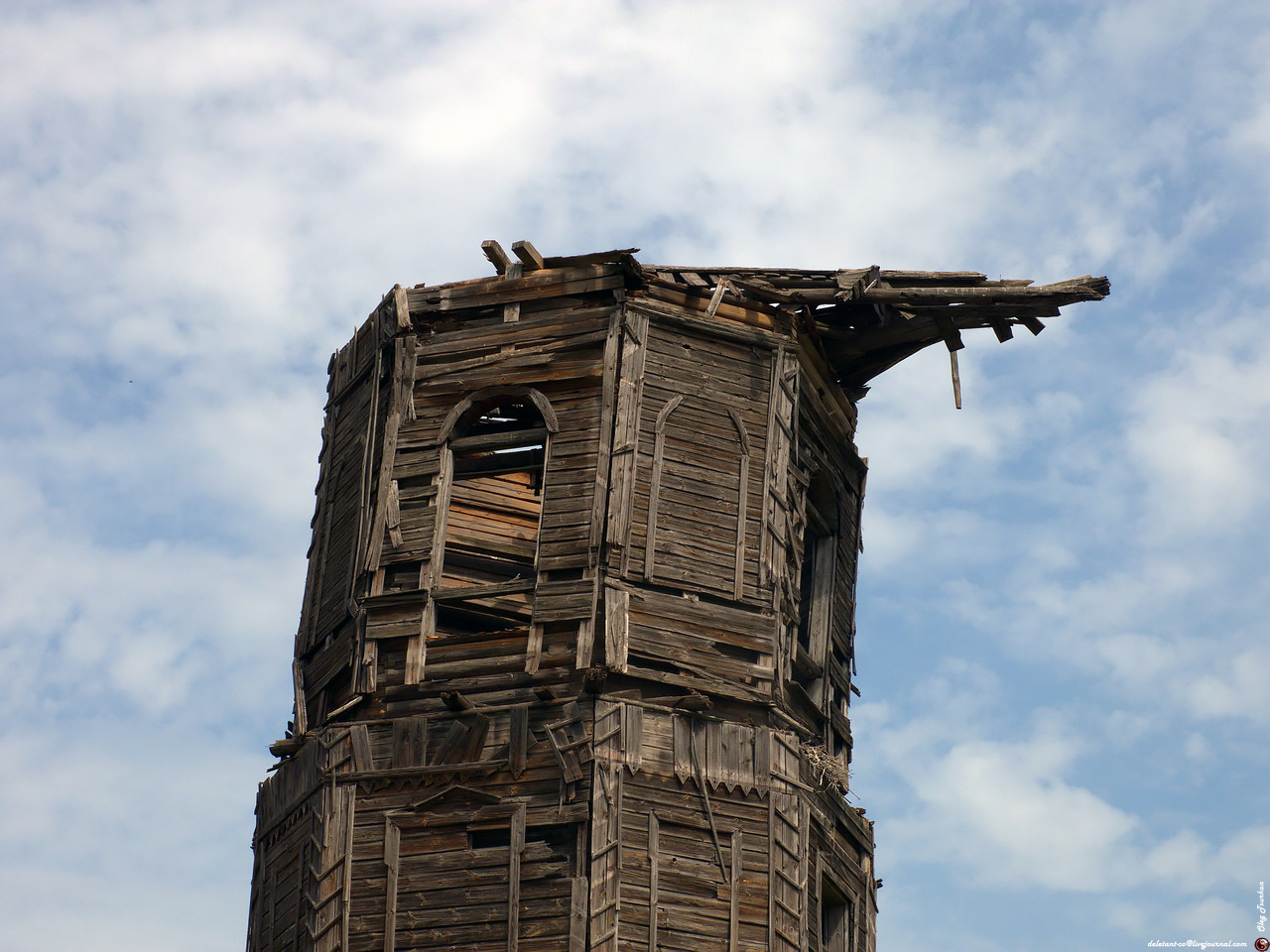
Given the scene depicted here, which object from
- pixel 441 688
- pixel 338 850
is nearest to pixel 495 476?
pixel 441 688

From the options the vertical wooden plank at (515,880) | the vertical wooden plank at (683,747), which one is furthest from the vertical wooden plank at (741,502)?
the vertical wooden plank at (515,880)

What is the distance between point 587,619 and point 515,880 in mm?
3332

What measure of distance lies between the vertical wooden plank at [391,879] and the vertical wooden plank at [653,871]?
10.1ft

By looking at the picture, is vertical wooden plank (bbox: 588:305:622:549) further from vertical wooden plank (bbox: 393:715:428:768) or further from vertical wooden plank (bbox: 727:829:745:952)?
vertical wooden plank (bbox: 727:829:745:952)

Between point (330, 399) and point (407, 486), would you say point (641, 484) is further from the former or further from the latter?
point (330, 399)

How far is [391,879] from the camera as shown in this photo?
2638 cm

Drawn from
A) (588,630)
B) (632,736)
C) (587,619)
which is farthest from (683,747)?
(587,619)

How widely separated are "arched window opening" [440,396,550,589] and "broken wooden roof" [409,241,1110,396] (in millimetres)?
1734

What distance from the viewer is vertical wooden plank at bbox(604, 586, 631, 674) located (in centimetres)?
2681

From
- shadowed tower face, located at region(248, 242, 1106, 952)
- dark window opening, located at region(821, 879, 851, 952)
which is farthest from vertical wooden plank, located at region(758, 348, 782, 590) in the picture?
dark window opening, located at region(821, 879, 851, 952)

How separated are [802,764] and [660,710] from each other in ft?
7.14

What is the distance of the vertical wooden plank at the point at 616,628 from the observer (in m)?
26.8

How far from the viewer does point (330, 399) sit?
3192 centimetres

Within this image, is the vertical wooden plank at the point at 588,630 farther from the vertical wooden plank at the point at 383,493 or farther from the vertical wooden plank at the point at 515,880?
the vertical wooden plank at the point at 383,493
